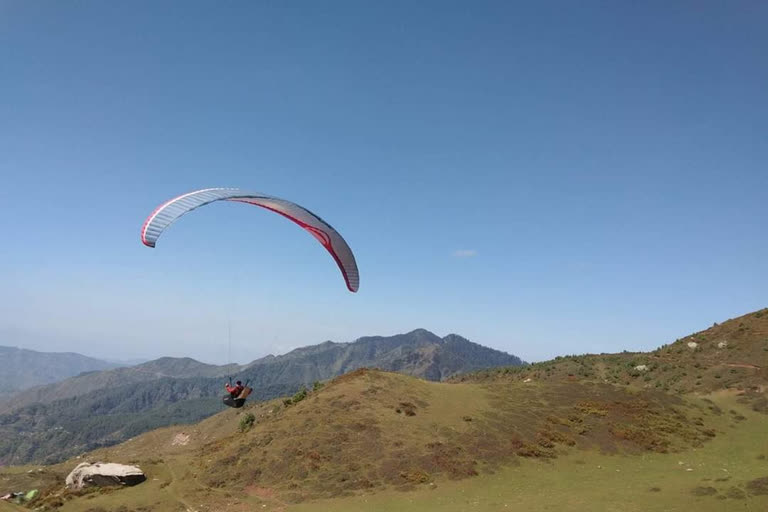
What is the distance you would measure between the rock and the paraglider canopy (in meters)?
21.5

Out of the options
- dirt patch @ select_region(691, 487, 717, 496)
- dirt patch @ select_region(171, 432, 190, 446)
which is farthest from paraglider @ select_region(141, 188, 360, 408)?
dirt patch @ select_region(171, 432, 190, 446)

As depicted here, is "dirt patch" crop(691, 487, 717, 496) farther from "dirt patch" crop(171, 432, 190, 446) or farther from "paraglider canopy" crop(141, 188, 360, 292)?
"dirt patch" crop(171, 432, 190, 446)

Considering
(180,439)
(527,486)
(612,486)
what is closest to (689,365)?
(612,486)

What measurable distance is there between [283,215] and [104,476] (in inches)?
911

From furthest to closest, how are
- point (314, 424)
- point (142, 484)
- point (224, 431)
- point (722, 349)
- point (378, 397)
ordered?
point (224, 431) → point (722, 349) → point (378, 397) → point (314, 424) → point (142, 484)

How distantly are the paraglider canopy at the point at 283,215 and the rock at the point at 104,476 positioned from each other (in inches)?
848

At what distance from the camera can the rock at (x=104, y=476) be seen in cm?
3131

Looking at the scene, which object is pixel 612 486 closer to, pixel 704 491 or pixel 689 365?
pixel 704 491

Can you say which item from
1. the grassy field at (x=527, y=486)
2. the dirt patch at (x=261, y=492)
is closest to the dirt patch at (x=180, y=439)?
the grassy field at (x=527, y=486)

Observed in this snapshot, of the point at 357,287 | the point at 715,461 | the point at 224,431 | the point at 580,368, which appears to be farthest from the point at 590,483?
the point at 224,431

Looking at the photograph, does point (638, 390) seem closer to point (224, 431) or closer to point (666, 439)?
point (666, 439)

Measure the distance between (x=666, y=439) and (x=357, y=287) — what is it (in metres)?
26.4

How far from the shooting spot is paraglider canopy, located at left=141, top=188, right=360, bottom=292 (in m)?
19.0

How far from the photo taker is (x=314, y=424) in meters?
36.3
